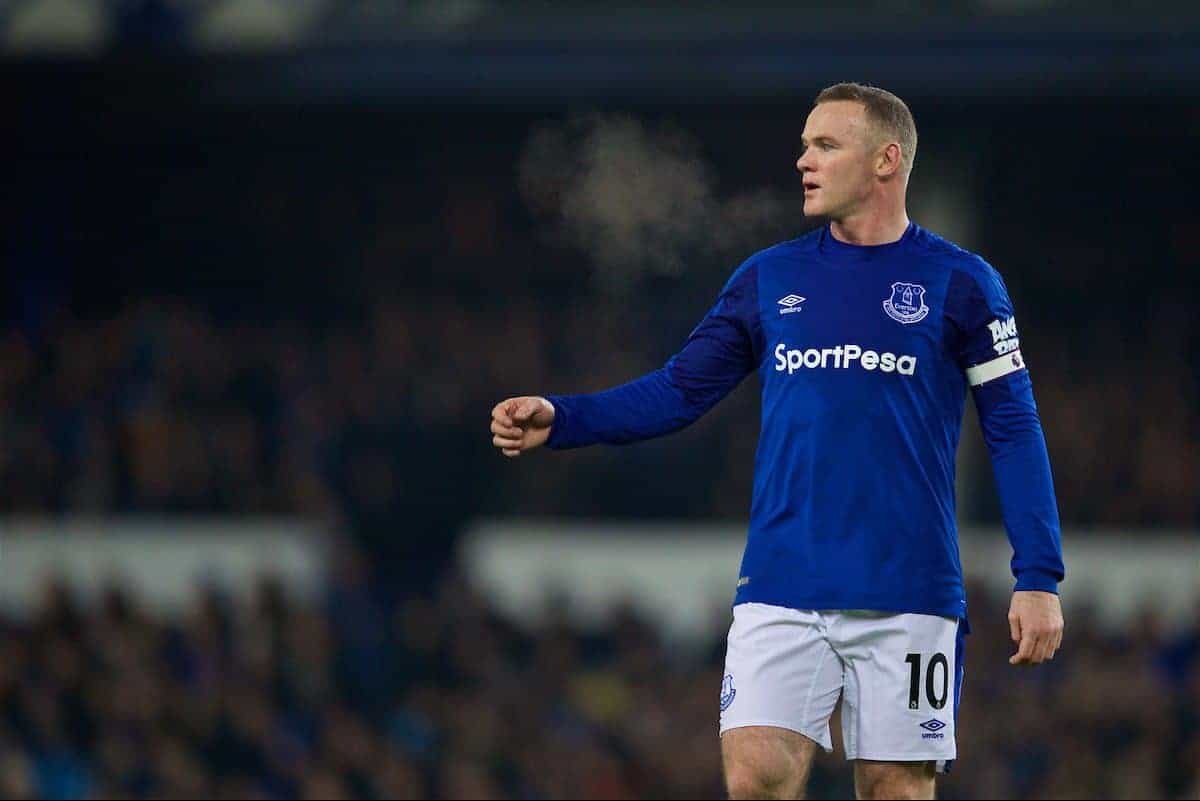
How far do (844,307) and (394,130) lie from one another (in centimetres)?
1172

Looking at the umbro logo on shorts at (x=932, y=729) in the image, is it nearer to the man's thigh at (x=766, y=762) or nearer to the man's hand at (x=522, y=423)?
the man's thigh at (x=766, y=762)

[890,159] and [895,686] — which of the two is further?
[890,159]

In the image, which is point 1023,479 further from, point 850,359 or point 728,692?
point 728,692

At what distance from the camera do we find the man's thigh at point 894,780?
4.45m

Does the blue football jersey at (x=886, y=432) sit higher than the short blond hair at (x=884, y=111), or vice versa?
the short blond hair at (x=884, y=111)

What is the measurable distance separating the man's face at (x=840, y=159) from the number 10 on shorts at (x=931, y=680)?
1147 mm

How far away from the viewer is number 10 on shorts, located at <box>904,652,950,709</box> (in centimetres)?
446

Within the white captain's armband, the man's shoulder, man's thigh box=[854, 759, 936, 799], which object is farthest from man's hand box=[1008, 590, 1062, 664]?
the man's shoulder

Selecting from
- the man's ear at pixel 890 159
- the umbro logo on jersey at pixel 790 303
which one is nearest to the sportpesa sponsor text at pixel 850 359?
the umbro logo on jersey at pixel 790 303

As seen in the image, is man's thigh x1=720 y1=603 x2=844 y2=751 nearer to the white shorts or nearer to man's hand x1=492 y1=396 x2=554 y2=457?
the white shorts

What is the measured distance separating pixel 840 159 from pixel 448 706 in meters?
7.80

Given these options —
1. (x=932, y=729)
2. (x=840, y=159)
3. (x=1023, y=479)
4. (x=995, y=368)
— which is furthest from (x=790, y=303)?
(x=932, y=729)

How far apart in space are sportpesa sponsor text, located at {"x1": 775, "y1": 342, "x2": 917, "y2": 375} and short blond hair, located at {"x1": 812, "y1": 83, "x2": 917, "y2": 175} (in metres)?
0.52

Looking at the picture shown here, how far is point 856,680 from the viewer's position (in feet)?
14.8
